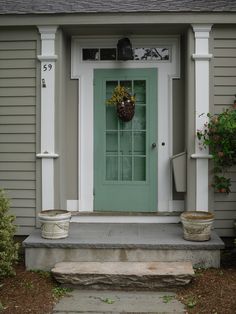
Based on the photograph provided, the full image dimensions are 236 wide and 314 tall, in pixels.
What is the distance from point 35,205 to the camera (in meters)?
5.32

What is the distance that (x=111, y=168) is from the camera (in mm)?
5738

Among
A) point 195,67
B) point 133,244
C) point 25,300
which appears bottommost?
point 25,300

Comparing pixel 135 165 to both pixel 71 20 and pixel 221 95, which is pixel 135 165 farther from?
pixel 71 20

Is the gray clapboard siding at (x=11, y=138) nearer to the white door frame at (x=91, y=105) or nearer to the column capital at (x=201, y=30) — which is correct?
the white door frame at (x=91, y=105)

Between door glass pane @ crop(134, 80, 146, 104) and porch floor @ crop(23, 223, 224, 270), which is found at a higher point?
door glass pane @ crop(134, 80, 146, 104)

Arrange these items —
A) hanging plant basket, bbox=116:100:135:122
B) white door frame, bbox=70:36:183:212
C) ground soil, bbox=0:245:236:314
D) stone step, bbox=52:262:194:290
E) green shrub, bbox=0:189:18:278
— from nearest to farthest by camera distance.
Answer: ground soil, bbox=0:245:236:314 → stone step, bbox=52:262:194:290 → green shrub, bbox=0:189:18:278 → hanging plant basket, bbox=116:100:135:122 → white door frame, bbox=70:36:183:212

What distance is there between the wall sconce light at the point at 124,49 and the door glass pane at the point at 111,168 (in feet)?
4.27

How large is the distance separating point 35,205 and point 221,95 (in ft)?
8.61

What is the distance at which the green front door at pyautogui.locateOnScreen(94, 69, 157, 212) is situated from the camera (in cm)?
568

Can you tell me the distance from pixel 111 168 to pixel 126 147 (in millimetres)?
342

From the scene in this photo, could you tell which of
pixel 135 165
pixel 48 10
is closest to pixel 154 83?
pixel 135 165

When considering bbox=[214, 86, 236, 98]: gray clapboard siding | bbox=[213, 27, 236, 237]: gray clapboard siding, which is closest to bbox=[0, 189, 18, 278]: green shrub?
bbox=[213, 27, 236, 237]: gray clapboard siding

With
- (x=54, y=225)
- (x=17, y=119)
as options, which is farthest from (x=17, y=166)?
(x=54, y=225)

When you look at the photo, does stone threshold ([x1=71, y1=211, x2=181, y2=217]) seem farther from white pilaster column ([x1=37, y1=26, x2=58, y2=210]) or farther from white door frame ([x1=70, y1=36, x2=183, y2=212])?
white pilaster column ([x1=37, y1=26, x2=58, y2=210])
